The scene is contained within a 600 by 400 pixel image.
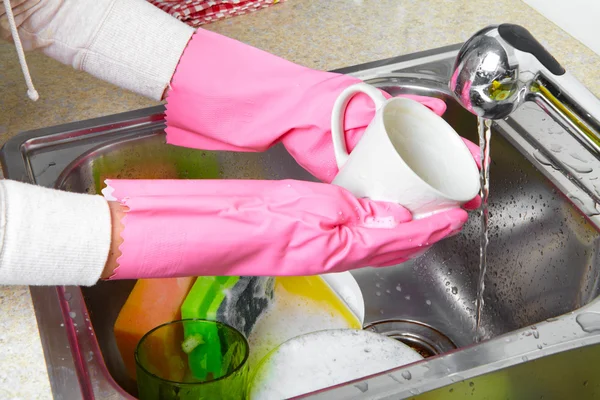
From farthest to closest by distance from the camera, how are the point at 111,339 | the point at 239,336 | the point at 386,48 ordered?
1. the point at 386,48
2. the point at 111,339
3. the point at 239,336

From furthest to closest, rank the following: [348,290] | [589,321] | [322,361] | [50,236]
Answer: [348,290], [322,361], [589,321], [50,236]

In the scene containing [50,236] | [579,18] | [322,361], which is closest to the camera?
[50,236]

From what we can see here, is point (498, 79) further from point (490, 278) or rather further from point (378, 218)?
point (490, 278)

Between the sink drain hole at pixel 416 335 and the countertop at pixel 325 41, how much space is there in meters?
0.41

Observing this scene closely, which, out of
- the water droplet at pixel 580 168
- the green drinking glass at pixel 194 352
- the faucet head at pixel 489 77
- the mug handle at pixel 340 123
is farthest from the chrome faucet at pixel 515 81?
the green drinking glass at pixel 194 352

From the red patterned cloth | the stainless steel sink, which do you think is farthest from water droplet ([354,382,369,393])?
the red patterned cloth

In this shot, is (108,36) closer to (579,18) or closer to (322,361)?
(322,361)

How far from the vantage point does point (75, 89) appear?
1.12 meters

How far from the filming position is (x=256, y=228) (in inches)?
29.1

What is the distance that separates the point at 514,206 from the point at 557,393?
0.32m

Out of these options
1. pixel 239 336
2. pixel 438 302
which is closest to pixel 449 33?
pixel 438 302

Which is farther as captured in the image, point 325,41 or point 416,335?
point 325,41

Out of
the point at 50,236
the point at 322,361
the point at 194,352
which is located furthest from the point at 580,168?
the point at 50,236

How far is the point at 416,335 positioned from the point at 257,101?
0.42 metres
